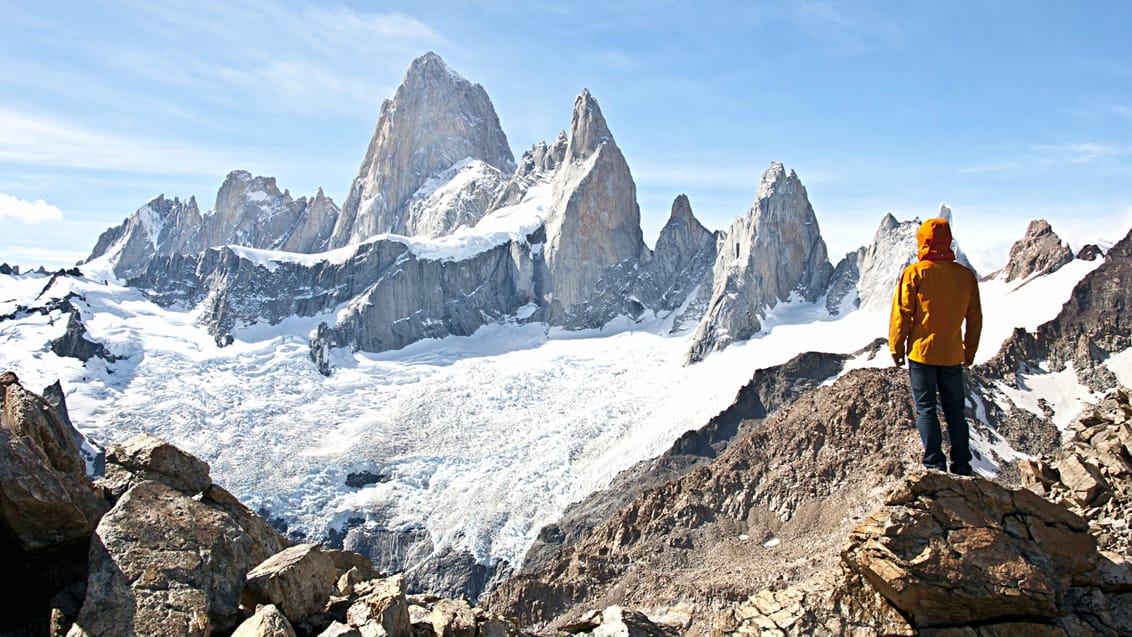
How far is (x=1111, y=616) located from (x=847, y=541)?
10.5ft

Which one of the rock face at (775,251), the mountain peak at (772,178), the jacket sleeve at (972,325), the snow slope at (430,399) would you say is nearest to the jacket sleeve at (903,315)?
the jacket sleeve at (972,325)

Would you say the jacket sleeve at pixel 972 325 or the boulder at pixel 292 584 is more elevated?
the jacket sleeve at pixel 972 325

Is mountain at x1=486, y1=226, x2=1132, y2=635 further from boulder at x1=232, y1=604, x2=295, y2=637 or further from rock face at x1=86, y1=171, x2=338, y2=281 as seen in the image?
rock face at x1=86, y1=171, x2=338, y2=281

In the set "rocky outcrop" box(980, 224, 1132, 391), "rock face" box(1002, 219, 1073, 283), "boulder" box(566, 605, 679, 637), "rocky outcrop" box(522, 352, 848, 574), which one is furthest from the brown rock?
"rock face" box(1002, 219, 1073, 283)

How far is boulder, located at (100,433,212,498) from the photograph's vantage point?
13.1m

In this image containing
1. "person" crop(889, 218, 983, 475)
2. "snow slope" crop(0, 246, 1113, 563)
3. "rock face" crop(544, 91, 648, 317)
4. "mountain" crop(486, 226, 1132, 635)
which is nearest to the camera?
"person" crop(889, 218, 983, 475)

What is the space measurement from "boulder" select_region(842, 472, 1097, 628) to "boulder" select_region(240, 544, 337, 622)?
753 centimetres

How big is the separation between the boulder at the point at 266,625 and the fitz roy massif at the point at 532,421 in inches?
4.2

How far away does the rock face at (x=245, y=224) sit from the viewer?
18838 cm

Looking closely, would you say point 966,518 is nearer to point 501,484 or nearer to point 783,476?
point 783,476

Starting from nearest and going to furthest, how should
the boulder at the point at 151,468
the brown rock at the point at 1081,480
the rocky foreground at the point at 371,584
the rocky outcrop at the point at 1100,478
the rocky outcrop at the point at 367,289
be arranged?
the rocky foreground at the point at 371,584, the rocky outcrop at the point at 1100,478, the brown rock at the point at 1081,480, the boulder at the point at 151,468, the rocky outcrop at the point at 367,289

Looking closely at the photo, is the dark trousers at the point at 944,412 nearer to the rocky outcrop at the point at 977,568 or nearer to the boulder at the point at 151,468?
the rocky outcrop at the point at 977,568

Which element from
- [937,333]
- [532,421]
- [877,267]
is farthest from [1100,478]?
[877,267]

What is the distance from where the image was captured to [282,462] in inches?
3649
